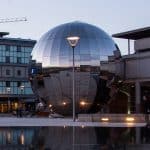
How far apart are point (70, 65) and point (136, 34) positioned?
54.9ft

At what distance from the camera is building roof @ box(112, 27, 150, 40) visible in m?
63.6

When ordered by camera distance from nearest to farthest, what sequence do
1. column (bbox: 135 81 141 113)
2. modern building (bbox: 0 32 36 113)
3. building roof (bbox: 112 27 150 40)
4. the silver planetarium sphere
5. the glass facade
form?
1. the silver planetarium sphere
2. column (bbox: 135 81 141 113)
3. building roof (bbox: 112 27 150 40)
4. the glass facade
5. modern building (bbox: 0 32 36 113)

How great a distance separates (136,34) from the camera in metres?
66.1

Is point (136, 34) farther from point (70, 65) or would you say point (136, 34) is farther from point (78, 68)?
point (70, 65)

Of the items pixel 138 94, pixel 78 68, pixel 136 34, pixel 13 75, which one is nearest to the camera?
pixel 78 68

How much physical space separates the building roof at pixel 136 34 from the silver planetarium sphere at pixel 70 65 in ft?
35.5

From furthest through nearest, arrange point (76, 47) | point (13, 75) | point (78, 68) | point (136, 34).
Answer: point (13, 75) → point (136, 34) → point (76, 47) → point (78, 68)

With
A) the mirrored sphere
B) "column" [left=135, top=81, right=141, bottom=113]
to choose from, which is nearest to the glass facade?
"column" [left=135, top=81, right=141, bottom=113]

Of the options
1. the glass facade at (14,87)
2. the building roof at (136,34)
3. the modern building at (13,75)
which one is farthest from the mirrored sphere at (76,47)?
the modern building at (13,75)

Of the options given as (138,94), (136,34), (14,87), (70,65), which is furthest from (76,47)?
(14,87)

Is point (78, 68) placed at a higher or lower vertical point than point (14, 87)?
higher

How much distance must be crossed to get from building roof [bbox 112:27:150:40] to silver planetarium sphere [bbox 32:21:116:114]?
1081 centimetres

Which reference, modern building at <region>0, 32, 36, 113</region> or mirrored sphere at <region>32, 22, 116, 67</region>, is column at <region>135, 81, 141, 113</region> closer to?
mirrored sphere at <region>32, 22, 116, 67</region>

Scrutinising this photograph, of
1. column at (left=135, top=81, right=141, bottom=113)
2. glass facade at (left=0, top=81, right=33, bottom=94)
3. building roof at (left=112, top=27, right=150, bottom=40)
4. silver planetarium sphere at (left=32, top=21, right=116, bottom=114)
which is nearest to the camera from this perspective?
silver planetarium sphere at (left=32, top=21, right=116, bottom=114)
